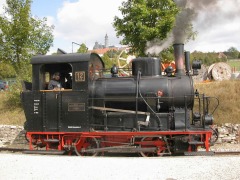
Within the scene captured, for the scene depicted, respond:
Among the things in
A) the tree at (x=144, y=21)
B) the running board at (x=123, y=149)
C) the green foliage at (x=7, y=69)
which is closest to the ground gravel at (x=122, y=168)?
the running board at (x=123, y=149)

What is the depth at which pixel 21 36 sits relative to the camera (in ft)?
56.1

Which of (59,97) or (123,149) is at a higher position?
(59,97)

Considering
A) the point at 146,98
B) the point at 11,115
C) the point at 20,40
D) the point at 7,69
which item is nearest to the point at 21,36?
the point at 20,40

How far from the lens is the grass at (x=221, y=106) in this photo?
14186 millimetres

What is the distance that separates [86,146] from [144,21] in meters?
8.97

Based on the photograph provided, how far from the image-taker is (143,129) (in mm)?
8859

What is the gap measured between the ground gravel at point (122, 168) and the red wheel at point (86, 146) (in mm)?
1108

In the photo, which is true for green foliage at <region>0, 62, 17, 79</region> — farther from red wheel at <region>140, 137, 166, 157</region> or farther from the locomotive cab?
red wheel at <region>140, 137, 166, 157</region>

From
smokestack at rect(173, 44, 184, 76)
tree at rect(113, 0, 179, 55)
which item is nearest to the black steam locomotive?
smokestack at rect(173, 44, 184, 76)

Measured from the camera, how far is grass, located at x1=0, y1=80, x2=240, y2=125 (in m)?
14.2

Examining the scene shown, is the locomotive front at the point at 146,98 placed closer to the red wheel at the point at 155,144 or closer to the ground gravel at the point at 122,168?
the red wheel at the point at 155,144

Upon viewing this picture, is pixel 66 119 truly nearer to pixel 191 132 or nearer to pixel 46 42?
pixel 191 132

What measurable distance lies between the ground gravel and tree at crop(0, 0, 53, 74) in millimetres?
10766

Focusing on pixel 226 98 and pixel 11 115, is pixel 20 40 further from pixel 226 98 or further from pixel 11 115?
pixel 226 98
